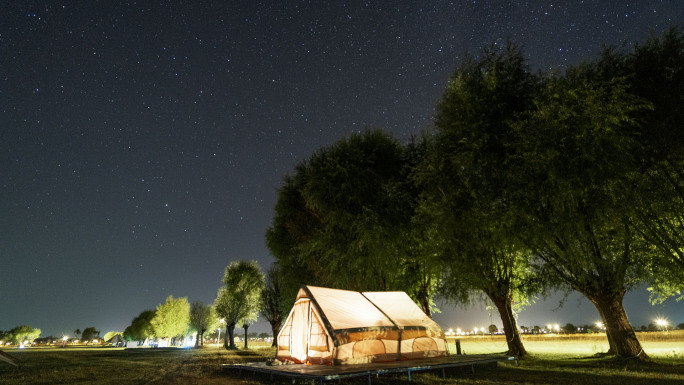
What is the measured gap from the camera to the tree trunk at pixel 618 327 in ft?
46.8

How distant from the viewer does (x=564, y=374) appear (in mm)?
11305

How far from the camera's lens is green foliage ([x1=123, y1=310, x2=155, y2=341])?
10557 cm

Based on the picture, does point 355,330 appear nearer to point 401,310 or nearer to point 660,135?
point 401,310

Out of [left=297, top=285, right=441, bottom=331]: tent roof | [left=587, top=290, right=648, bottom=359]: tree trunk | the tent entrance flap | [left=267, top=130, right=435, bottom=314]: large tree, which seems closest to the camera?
the tent entrance flap

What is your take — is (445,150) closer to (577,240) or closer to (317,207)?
(577,240)

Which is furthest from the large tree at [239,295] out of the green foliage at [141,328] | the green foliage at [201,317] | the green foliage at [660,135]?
the green foliage at [141,328]

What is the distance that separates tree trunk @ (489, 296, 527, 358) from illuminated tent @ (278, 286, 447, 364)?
4.22m

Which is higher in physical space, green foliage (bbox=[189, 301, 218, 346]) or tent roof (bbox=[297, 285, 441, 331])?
tent roof (bbox=[297, 285, 441, 331])

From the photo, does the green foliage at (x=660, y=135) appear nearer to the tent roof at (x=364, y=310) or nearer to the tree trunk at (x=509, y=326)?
the tree trunk at (x=509, y=326)

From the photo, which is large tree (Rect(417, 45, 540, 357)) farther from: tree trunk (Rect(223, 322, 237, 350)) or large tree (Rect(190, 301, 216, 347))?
large tree (Rect(190, 301, 216, 347))

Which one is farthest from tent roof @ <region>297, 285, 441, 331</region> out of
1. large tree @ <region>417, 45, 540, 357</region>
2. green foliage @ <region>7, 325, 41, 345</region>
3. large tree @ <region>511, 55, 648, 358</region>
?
green foliage @ <region>7, 325, 41, 345</region>

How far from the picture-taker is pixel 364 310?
1468 centimetres

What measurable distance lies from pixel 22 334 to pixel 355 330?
555 feet

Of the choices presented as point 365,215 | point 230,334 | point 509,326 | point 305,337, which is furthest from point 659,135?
point 230,334
